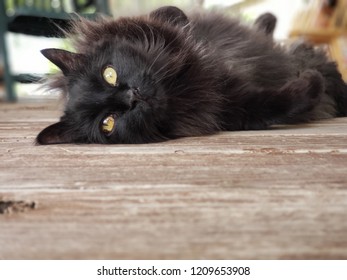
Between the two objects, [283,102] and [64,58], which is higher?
[64,58]

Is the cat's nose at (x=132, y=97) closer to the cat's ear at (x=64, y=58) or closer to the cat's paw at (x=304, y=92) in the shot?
the cat's ear at (x=64, y=58)

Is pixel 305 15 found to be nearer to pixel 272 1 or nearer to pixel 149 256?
pixel 272 1

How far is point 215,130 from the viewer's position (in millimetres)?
1616

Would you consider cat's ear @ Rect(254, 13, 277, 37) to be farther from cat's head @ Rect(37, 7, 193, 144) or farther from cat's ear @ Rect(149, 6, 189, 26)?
cat's head @ Rect(37, 7, 193, 144)

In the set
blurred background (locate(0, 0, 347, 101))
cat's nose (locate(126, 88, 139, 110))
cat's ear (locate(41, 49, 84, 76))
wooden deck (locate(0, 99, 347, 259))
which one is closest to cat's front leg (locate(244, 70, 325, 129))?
wooden deck (locate(0, 99, 347, 259))

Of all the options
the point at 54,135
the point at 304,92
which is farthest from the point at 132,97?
the point at 304,92

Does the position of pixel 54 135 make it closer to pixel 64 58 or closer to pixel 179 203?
pixel 64 58

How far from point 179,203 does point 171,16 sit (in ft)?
3.73

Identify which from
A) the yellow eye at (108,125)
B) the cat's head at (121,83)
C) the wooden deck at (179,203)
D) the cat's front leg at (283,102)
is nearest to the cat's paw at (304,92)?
the cat's front leg at (283,102)

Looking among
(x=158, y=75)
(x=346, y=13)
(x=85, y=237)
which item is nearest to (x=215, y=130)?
(x=158, y=75)

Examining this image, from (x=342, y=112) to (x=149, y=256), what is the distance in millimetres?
1690

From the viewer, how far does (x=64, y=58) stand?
166 cm

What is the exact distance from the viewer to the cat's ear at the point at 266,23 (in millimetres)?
2374

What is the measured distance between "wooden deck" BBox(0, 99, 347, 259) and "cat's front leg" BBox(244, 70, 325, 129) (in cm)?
30
